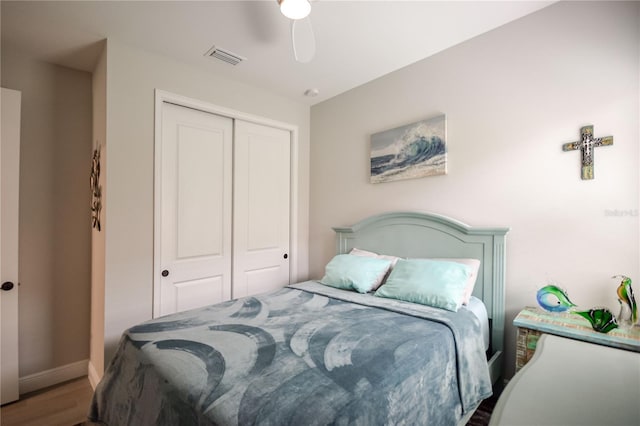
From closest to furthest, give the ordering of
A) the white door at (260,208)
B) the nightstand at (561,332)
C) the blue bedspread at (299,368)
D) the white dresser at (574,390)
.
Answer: the white dresser at (574,390) → the blue bedspread at (299,368) → the nightstand at (561,332) → the white door at (260,208)

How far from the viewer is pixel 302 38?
1735 millimetres

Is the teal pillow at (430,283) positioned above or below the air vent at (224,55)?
below

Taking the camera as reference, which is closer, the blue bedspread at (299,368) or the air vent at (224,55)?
the blue bedspread at (299,368)

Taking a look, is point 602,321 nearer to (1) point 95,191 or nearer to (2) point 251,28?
(2) point 251,28

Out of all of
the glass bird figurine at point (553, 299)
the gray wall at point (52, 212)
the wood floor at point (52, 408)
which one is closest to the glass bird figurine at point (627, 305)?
the glass bird figurine at point (553, 299)

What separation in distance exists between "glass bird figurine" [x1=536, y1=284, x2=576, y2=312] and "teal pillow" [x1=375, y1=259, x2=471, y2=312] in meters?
0.41

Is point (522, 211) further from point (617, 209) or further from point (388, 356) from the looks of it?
point (388, 356)

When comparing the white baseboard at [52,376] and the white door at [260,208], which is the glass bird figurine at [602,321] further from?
the white baseboard at [52,376]

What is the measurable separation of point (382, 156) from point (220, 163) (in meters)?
1.53

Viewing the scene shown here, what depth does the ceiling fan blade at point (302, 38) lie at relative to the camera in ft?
5.49

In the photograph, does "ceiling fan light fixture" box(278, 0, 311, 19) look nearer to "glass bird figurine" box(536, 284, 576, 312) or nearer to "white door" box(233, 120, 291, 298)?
"white door" box(233, 120, 291, 298)

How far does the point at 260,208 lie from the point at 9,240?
190 centimetres

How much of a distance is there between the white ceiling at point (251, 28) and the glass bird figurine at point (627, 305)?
1.75m

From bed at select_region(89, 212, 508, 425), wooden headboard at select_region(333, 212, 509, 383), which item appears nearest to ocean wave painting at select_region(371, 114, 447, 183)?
wooden headboard at select_region(333, 212, 509, 383)
